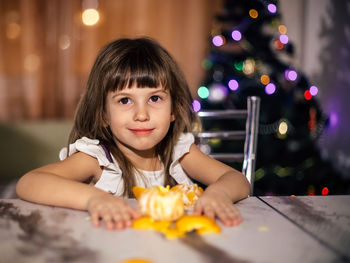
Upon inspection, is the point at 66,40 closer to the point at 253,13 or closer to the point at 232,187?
the point at 253,13

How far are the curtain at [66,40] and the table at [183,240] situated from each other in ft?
7.79

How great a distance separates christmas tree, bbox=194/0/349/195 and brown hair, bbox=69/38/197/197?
1147 mm

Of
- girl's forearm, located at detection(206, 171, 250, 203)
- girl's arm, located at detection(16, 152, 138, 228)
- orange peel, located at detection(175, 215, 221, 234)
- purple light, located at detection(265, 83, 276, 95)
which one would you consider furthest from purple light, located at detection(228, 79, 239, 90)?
orange peel, located at detection(175, 215, 221, 234)

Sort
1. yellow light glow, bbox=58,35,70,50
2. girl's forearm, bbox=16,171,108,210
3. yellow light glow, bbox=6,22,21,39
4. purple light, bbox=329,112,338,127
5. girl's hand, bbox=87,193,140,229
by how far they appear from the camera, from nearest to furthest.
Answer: girl's hand, bbox=87,193,140,229 → girl's forearm, bbox=16,171,108,210 → yellow light glow, bbox=6,22,21,39 → yellow light glow, bbox=58,35,70,50 → purple light, bbox=329,112,338,127

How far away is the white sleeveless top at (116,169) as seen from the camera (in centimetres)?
107

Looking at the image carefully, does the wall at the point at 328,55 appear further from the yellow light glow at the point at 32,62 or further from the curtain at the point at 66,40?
the yellow light glow at the point at 32,62


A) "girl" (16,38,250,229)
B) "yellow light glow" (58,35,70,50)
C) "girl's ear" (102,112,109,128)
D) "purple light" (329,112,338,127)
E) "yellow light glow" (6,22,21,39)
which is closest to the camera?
"girl" (16,38,250,229)

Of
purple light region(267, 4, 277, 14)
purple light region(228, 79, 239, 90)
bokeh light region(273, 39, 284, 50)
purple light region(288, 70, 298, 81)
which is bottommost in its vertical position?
purple light region(228, 79, 239, 90)

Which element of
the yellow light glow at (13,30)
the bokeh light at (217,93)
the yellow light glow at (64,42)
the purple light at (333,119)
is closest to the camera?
the bokeh light at (217,93)

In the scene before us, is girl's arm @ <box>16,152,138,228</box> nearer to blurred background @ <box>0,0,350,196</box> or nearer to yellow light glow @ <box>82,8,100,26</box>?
blurred background @ <box>0,0,350,196</box>

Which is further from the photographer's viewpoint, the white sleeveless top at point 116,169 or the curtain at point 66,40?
the curtain at point 66,40

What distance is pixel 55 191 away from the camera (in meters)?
0.76

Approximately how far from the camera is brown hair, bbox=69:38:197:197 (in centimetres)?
107

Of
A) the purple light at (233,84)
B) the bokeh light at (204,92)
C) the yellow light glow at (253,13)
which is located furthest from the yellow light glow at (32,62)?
the yellow light glow at (253,13)
